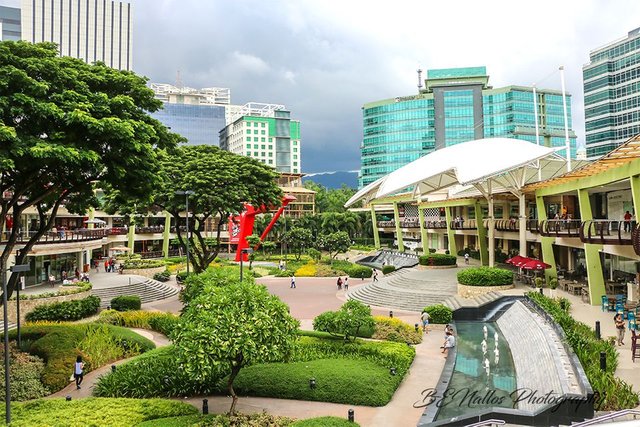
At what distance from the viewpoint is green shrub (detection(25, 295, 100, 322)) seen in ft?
82.6

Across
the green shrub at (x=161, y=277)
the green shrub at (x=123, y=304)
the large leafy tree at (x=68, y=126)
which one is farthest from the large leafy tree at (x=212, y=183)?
the green shrub at (x=161, y=277)

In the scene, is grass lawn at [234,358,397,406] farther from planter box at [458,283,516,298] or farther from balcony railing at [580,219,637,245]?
planter box at [458,283,516,298]

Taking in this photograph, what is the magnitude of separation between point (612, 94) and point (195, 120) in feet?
388

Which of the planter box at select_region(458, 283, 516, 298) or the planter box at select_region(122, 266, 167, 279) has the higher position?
the planter box at select_region(122, 266, 167, 279)

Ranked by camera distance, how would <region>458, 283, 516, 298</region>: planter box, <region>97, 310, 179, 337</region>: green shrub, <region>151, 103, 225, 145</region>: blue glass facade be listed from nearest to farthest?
<region>97, 310, 179, 337</region>: green shrub, <region>458, 283, 516, 298</region>: planter box, <region>151, 103, 225, 145</region>: blue glass facade

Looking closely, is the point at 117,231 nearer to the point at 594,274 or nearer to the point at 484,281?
the point at 484,281

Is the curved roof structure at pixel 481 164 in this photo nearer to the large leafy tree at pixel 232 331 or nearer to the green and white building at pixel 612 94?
the large leafy tree at pixel 232 331

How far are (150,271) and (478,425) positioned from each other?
41.8 meters

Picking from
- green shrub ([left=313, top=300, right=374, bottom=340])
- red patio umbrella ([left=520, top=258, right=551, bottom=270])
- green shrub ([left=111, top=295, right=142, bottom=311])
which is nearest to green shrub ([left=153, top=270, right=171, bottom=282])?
green shrub ([left=111, top=295, right=142, bottom=311])

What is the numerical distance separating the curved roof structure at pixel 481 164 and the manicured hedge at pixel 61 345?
21.1 meters

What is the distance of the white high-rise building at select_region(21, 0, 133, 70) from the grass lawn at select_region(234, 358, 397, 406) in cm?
14597

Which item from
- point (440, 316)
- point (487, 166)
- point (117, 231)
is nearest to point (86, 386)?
point (440, 316)

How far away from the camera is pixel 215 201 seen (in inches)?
1183

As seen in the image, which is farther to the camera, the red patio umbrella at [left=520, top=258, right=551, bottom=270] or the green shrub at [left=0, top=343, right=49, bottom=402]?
the red patio umbrella at [left=520, top=258, right=551, bottom=270]
